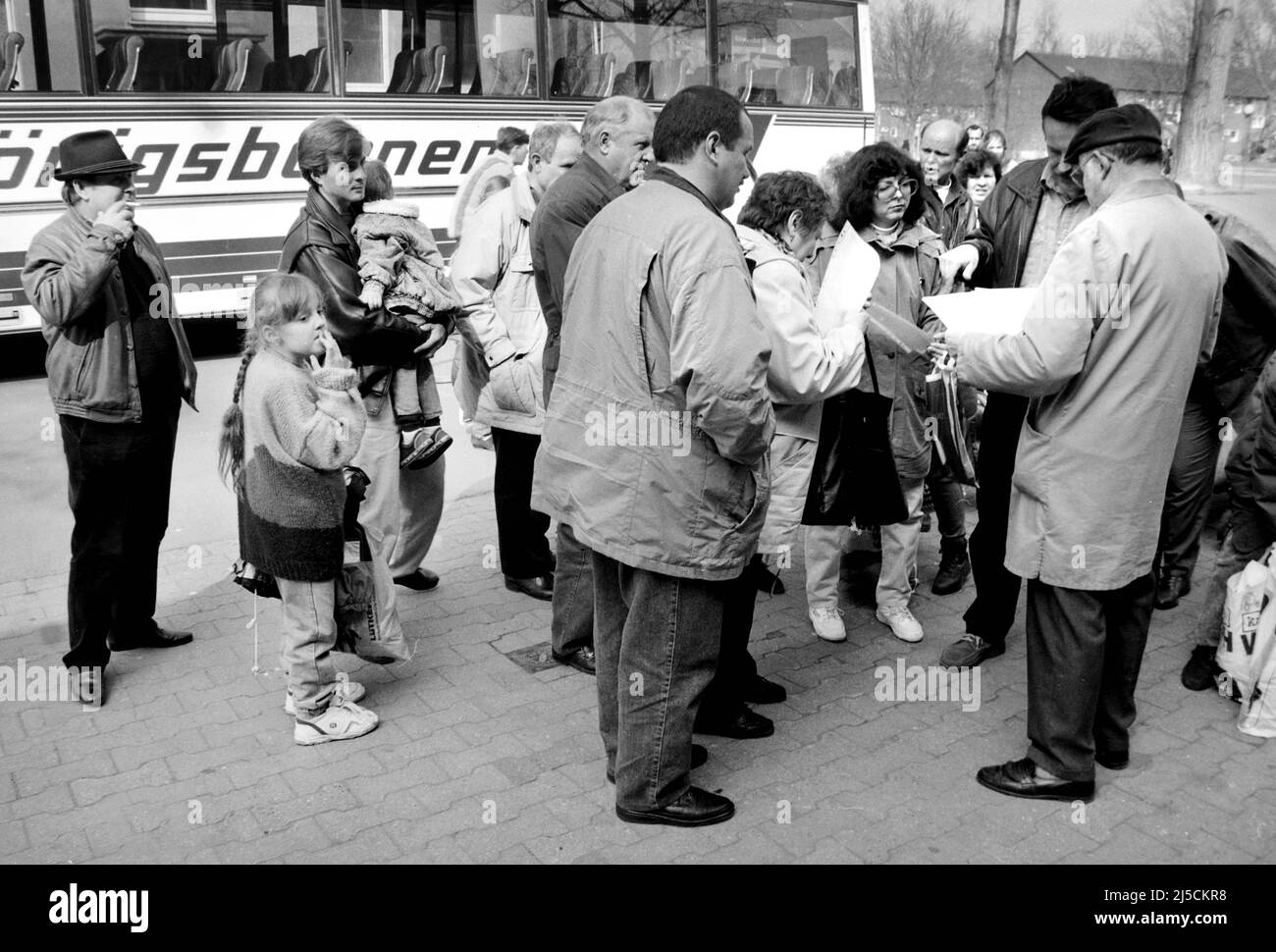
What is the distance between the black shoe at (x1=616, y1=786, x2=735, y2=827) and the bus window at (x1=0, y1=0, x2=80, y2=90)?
27.6 feet

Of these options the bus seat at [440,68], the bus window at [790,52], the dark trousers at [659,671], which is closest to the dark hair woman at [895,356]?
the dark trousers at [659,671]

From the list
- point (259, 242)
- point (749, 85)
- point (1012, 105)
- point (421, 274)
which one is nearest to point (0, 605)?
point (421, 274)

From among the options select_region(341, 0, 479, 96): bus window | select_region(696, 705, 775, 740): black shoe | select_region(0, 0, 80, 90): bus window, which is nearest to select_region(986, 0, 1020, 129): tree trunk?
select_region(341, 0, 479, 96): bus window

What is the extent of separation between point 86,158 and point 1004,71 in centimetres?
3407

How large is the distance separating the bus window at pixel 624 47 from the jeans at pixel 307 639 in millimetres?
8717

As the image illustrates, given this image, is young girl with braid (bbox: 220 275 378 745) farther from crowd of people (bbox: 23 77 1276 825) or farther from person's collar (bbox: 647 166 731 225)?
person's collar (bbox: 647 166 731 225)

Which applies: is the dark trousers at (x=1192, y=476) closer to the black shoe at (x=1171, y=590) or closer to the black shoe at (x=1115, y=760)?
the black shoe at (x=1171, y=590)

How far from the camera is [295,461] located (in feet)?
12.0

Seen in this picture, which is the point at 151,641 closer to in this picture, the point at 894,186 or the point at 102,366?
the point at 102,366

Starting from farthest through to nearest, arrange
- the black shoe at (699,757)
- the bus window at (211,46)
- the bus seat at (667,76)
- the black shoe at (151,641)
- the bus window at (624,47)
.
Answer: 1. the bus seat at (667,76)
2. the bus window at (624,47)
3. the bus window at (211,46)
4. the black shoe at (151,641)
5. the black shoe at (699,757)

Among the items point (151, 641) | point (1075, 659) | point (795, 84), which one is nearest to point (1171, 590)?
point (1075, 659)

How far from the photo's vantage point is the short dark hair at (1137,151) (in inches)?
129

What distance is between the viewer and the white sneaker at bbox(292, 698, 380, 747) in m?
3.85
